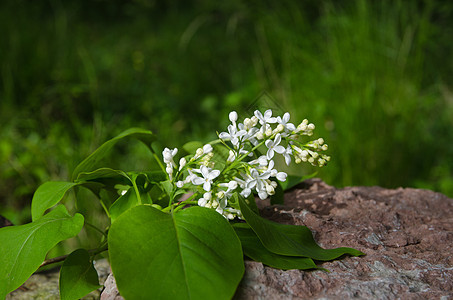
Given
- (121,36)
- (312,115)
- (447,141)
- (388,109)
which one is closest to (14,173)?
(312,115)

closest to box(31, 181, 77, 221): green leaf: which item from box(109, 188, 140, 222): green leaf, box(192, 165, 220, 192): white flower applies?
box(109, 188, 140, 222): green leaf

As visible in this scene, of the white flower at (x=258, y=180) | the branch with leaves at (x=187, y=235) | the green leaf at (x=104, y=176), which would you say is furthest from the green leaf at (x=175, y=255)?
the green leaf at (x=104, y=176)

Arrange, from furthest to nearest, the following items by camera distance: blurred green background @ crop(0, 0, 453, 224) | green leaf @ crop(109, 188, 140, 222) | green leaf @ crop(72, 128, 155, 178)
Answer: blurred green background @ crop(0, 0, 453, 224)
green leaf @ crop(72, 128, 155, 178)
green leaf @ crop(109, 188, 140, 222)

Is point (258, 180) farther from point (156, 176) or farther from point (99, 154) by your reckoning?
point (99, 154)

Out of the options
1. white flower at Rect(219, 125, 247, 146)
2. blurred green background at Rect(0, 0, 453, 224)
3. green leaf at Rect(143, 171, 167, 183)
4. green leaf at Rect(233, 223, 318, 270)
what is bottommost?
blurred green background at Rect(0, 0, 453, 224)

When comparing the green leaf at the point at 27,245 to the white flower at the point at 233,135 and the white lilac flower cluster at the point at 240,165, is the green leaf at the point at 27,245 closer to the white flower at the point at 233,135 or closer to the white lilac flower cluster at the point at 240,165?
the white lilac flower cluster at the point at 240,165

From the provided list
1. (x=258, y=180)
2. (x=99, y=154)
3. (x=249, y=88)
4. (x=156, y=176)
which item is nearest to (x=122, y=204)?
(x=156, y=176)

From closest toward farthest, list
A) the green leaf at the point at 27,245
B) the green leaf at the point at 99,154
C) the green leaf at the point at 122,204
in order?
the green leaf at the point at 27,245, the green leaf at the point at 122,204, the green leaf at the point at 99,154

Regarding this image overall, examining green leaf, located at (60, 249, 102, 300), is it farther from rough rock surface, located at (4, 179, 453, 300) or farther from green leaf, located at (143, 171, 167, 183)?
green leaf, located at (143, 171, 167, 183)
